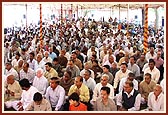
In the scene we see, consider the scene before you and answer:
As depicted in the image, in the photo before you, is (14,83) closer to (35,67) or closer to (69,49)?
(35,67)

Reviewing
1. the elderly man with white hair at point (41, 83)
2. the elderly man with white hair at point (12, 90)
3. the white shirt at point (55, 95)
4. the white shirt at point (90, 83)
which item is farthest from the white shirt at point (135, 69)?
the elderly man with white hair at point (12, 90)

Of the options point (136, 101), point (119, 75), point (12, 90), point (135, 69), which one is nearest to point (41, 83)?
point (12, 90)

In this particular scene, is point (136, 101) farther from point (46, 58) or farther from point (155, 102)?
point (46, 58)

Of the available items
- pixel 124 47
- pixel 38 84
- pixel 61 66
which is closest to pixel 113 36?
pixel 124 47

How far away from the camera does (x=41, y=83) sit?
5305 millimetres

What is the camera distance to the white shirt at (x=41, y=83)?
523 centimetres

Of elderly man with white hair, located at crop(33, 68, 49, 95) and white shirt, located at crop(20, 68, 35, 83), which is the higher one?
white shirt, located at crop(20, 68, 35, 83)

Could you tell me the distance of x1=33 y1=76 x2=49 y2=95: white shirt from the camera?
5230 millimetres

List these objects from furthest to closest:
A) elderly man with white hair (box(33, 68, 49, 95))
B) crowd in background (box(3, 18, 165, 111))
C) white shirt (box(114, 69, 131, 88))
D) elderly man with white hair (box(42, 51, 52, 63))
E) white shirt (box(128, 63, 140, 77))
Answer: elderly man with white hair (box(42, 51, 52, 63)) < white shirt (box(128, 63, 140, 77)) < white shirt (box(114, 69, 131, 88)) < elderly man with white hair (box(33, 68, 49, 95)) < crowd in background (box(3, 18, 165, 111))

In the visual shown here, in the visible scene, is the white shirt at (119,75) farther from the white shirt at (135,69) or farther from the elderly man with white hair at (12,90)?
the elderly man with white hair at (12,90)

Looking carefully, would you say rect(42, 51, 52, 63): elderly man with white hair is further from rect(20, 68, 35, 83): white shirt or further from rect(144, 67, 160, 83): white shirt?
rect(144, 67, 160, 83): white shirt

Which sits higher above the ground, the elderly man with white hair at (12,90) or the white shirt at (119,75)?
the white shirt at (119,75)

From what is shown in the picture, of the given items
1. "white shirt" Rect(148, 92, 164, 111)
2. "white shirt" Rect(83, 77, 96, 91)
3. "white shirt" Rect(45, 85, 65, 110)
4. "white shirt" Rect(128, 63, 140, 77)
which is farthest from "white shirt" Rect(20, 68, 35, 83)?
"white shirt" Rect(148, 92, 164, 111)

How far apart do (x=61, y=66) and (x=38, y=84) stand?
1281mm
